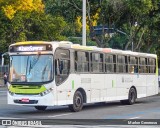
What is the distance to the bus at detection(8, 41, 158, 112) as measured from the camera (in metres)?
18.6

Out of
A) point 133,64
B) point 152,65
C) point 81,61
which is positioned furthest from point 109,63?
point 152,65

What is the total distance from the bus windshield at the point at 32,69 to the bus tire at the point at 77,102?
187 centimetres

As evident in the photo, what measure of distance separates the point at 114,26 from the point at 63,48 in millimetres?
15261

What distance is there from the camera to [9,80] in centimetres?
1917

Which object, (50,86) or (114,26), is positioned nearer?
(50,86)

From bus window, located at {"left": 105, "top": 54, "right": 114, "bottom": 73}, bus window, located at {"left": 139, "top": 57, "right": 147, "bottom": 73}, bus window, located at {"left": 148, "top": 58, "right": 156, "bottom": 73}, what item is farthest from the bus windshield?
bus window, located at {"left": 148, "top": 58, "right": 156, "bottom": 73}

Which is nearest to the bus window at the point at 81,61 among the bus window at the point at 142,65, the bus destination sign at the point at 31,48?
the bus destination sign at the point at 31,48

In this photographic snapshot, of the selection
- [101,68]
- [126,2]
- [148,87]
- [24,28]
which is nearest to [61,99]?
[101,68]

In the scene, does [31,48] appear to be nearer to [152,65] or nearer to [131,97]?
[131,97]

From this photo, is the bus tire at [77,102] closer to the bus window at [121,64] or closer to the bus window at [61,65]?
the bus window at [61,65]

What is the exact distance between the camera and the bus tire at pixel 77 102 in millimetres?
19891

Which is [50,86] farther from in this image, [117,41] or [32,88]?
[117,41]

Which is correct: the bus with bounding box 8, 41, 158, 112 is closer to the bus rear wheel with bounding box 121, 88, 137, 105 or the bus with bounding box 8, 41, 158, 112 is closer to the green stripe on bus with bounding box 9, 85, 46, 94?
the green stripe on bus with bounding box 9, 85, 46, 94

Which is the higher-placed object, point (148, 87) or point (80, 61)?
point (80, 61)
